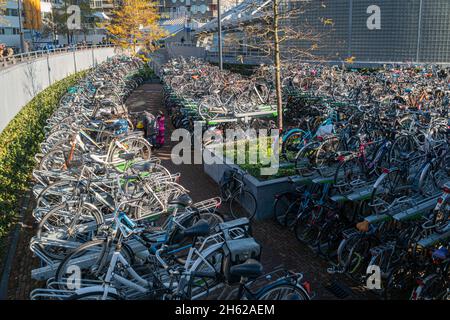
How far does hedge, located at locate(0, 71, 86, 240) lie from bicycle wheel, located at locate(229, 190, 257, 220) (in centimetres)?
340

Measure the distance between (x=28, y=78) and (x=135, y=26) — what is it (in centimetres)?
1319

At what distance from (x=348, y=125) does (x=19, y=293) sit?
596 centimetres

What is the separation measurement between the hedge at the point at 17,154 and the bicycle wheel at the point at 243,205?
340 centimetres

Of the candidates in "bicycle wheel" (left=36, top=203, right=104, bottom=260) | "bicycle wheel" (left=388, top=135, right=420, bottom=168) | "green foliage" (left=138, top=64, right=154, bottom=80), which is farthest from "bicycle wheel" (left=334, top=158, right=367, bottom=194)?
"green foliage" (left=138, top=64, right=154, bottom=80)

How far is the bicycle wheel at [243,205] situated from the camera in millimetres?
6821

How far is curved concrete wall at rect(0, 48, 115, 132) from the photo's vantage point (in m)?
10.7

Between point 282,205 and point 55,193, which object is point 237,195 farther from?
point 55,193

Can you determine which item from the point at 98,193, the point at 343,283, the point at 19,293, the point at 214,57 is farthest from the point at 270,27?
the point at 214,57

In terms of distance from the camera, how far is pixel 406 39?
2247cm

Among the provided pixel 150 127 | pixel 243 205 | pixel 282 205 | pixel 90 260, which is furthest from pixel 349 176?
pixel 150 127

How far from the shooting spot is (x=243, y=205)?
23.4ft

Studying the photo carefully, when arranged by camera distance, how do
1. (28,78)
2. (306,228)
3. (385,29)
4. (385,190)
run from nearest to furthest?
(385,190)
(306,228)
(28,78)
(385,29)

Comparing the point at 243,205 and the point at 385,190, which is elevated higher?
the point at 385,190

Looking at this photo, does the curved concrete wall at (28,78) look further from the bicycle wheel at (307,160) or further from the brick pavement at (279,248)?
the bicycle wheel at (307,160)
